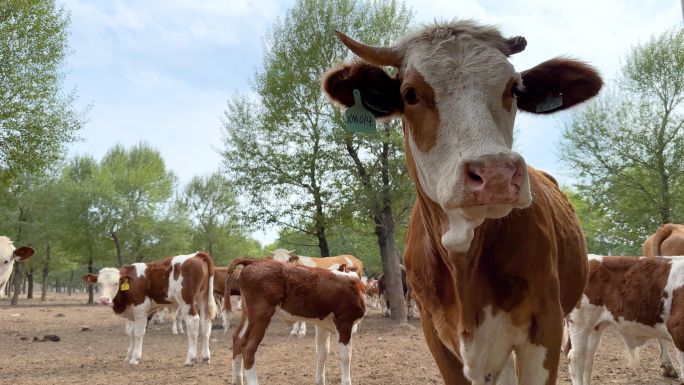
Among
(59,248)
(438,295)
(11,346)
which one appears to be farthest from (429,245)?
(59,248)

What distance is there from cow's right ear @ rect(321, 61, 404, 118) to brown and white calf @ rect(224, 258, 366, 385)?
5.16 metres

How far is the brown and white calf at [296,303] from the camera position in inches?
284

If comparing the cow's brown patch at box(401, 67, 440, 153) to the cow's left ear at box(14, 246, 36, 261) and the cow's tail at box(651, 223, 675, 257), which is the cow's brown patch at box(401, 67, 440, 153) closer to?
the cow's left ear at box(14, 246, 36, 261)

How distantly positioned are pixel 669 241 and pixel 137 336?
12104mm

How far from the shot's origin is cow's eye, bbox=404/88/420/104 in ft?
7.53

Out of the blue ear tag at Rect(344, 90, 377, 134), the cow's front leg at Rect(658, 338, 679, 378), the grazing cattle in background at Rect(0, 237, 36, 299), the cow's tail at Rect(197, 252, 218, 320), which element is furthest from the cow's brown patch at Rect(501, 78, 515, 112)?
the cow's tail at Rect(197, 252, 218, 320)

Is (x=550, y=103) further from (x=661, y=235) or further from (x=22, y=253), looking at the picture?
(x=661, y=235)

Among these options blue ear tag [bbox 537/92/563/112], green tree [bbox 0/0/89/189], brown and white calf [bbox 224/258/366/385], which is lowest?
brown and white calf [bbox 224/258/366/385]

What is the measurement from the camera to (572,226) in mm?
3408

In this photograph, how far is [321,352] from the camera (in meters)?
7.61

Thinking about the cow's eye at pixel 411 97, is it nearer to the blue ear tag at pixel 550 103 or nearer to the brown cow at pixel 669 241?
the blue ear tag at pixel 550 103

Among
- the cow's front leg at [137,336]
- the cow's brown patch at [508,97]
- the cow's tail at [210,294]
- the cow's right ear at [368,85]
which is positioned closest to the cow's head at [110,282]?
the cow's front leg at [137,336]

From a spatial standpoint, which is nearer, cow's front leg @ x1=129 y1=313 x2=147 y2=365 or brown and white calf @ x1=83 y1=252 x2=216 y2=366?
cow's front leg @ x1=129 y1=313 x2=147 y2=365

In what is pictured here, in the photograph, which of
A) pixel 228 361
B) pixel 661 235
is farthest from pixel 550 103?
pixel 661 235
